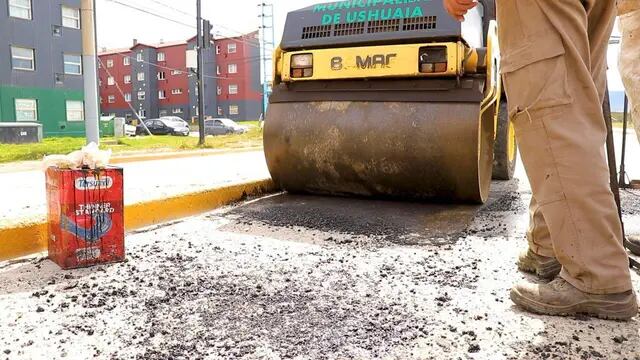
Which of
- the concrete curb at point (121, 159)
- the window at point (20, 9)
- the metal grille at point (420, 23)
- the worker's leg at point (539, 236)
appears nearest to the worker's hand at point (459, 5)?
the worker's leg at point (539, 236)

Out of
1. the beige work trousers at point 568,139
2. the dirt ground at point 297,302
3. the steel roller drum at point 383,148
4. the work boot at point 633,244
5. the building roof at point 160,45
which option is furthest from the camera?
the building roof at point 160,45

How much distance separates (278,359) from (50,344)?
0.71 meters

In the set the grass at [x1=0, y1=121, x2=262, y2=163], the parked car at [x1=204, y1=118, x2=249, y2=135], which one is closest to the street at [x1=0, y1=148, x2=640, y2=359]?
the grass at [x1=0, y1=121, x2=262, y2=163]

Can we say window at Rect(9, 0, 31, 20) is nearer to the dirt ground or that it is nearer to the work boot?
the dirt ground

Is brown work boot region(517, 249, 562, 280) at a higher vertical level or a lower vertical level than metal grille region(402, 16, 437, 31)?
lower

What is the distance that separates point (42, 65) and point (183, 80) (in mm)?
28942

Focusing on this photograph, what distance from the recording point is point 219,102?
57.6 meters

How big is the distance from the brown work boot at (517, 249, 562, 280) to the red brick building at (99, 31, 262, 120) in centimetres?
5463

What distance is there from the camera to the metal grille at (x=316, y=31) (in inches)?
163

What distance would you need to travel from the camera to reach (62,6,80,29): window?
29.0m

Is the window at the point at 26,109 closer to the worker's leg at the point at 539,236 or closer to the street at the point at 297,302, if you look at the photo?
the street at the point at 297,302

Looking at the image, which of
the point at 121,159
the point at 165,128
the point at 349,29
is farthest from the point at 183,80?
the point at 349,29

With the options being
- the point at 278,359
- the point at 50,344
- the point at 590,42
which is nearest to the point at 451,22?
the point at 590,42

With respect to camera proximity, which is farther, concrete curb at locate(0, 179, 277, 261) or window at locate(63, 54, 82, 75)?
window at locate(63, 54, 82, 75)
